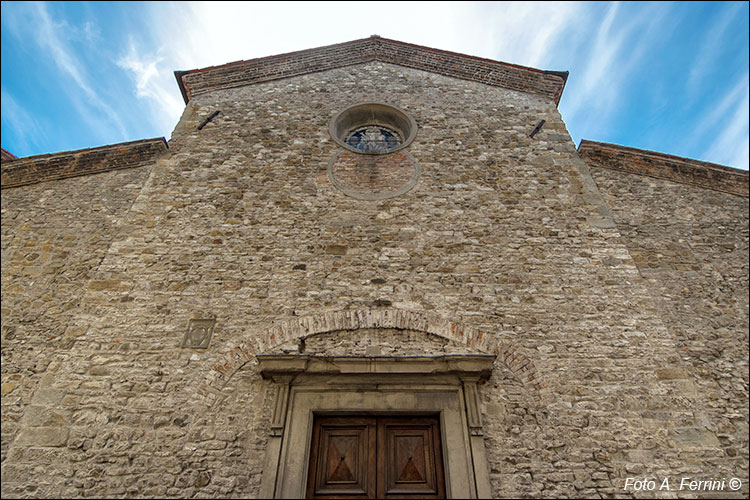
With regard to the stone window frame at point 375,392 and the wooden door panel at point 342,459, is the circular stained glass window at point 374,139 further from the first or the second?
the wooden door panel at point 342,459

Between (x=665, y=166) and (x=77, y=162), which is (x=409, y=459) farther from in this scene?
(x=77, y=162)

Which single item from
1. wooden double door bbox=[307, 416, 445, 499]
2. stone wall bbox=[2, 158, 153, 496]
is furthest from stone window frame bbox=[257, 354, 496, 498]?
stone wall bbox=[2, 158, 153, 496]

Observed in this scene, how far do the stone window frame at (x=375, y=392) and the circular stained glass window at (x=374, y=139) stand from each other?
→ 356 cm

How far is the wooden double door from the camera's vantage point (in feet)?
11.8

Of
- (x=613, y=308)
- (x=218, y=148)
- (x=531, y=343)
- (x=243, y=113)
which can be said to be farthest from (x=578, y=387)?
(x=243, y=113)

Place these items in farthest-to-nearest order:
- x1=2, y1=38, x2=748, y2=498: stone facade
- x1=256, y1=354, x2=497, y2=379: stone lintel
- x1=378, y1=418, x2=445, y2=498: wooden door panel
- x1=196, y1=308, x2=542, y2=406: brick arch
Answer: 1. x1=196, y1=308, x2=542, y2=406: brick arch
2. x1=256, y1=354, x2=497, y2=379: stone lintel
3. x1=2, y1=38, x2=748, y2=498: stone facade
4. x1=378, y1=418, x2=445, y2=498: wooden door panel

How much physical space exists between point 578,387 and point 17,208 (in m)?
7.21

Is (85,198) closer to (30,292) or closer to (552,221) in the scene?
(30,292)

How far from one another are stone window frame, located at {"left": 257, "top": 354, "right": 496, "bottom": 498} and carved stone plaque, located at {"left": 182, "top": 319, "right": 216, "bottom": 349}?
0.70 metres

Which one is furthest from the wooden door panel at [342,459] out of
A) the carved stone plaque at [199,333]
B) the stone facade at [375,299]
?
the carved stone plaque at [199,333]

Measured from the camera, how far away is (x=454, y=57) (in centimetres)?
769

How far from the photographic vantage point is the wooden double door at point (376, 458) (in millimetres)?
3598

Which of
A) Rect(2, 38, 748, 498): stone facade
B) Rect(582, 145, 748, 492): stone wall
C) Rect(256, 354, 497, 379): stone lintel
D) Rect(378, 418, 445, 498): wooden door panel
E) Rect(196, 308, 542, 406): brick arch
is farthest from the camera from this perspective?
Rect(196, 308, 542, 406): brick arch

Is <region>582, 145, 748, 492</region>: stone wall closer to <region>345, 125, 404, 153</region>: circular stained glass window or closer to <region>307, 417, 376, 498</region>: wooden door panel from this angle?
<region>307, 417, 376, 498</region>: wooden door panel
